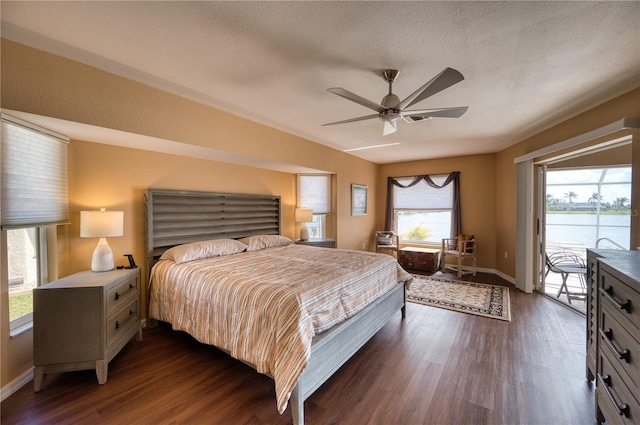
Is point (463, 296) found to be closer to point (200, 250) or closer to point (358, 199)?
point (358, 199)

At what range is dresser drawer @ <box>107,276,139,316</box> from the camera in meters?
2.15

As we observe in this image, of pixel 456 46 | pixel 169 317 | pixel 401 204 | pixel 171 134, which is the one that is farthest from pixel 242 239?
pixel 401 204

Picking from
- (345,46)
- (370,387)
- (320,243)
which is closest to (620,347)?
(370,387)

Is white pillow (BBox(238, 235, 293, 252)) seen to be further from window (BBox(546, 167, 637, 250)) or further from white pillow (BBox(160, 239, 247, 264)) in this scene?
window (BBox(546, 167, 637, 250))

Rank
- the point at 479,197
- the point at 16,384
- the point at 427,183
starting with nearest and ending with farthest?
1. the point at 16,384
2. the point at 479,197
3. the point at 427,183

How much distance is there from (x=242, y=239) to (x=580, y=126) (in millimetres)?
4700

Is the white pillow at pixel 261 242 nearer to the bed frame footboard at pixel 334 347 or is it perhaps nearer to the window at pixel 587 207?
the bed frame footboard at pixel 334 347

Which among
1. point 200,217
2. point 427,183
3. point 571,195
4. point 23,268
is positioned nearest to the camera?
point 23,268

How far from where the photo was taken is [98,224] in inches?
94.7

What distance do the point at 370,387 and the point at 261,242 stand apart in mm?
2438

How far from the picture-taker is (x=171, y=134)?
2.69 m

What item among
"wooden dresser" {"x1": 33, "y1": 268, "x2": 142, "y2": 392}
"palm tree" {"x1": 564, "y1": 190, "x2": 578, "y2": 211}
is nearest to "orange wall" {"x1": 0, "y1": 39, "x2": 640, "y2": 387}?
"wooden dresser" {"x1": 33, "y1": 268, "x2": 142, "y2": 392}

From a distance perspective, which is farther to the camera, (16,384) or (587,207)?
(587,207)

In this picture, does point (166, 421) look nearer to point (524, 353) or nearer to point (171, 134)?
point (171, 134)
